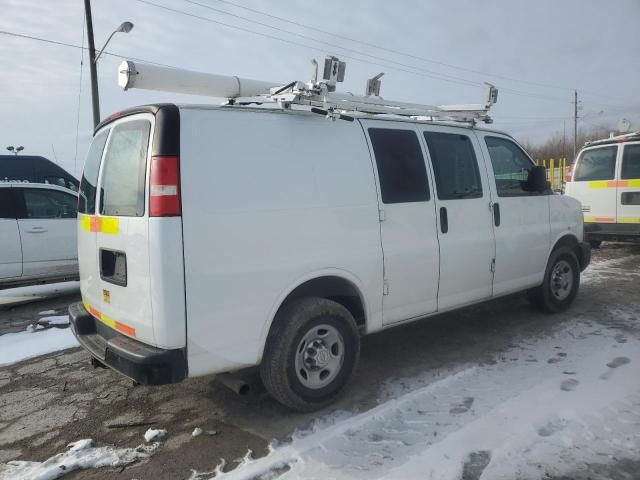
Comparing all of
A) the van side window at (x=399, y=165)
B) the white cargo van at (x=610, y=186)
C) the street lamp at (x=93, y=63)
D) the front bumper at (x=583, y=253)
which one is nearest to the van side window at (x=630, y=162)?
the white cargo van at (x=610, y=186)

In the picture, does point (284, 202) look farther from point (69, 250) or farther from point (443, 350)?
point (69, 250)

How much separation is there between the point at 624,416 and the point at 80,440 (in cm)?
366

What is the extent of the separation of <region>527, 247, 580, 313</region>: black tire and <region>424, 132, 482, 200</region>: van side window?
1680 millimetres

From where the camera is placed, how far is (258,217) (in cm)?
322

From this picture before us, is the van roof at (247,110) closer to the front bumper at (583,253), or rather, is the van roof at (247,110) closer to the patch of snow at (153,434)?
the patch of snow at (153,434)

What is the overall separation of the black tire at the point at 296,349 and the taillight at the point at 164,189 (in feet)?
3.49

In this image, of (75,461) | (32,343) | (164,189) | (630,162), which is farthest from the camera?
(630,162)

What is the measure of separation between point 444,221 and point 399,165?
0.69 meters

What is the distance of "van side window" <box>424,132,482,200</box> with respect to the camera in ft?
14.6

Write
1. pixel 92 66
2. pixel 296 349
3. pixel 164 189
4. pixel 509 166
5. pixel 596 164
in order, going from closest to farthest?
pixel 164 189, pixel 296 349, pixel 509 166, pixel 596 164, pixel 92 66

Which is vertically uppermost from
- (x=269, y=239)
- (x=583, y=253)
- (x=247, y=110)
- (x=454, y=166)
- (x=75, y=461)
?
(x=247, y=110)

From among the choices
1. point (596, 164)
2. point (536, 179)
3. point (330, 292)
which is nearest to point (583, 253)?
point (536, 179)

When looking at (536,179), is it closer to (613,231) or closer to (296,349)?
(296,349)

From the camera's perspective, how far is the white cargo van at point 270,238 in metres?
2.95
